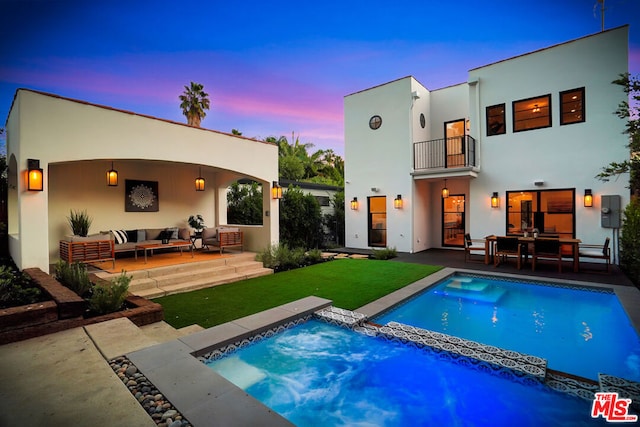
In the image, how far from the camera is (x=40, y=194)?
18.3 feet

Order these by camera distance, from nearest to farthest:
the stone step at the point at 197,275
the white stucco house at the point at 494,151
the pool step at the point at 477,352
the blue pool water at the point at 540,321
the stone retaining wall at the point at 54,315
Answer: the pool step at the point at 477,352, the stone retaining wall at the point at 54,315, the blue pool water at the point at 540,321, the stone step at the point at 197,275, the white stucco house at the point at 494,151

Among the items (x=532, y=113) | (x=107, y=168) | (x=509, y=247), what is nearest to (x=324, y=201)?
(x=509, y=247)

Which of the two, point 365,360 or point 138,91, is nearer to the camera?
point 365,360

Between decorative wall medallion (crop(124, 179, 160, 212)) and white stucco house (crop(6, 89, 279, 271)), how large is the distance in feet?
0.19

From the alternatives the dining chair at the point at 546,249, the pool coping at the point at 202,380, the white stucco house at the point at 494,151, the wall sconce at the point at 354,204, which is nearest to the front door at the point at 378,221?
the white stucco house at the point at 494,151

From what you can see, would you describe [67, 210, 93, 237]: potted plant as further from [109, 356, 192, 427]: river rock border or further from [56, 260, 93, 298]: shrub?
[109, 356, 192, 427]: river rock border

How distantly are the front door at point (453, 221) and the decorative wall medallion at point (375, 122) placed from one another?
4.35 m

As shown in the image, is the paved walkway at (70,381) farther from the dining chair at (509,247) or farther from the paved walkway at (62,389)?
the dining chair at (509,247)

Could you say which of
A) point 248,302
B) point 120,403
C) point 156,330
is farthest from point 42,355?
point 248,302

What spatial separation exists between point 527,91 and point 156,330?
13.0m

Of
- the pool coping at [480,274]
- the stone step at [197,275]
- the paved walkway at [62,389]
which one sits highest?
the stone step at [197,275]

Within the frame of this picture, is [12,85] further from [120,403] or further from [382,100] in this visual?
[382,100]

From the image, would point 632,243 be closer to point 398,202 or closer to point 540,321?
point 540,321

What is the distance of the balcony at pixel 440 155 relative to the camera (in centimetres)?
1198
